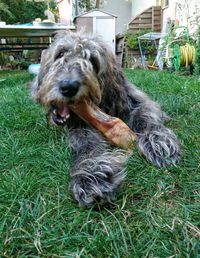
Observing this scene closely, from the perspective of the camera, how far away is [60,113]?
288cm

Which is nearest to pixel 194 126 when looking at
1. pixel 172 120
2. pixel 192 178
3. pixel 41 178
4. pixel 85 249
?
pixel 172 120

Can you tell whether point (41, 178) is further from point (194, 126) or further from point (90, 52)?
point (194, 126)

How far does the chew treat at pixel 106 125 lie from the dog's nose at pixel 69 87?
0.14m

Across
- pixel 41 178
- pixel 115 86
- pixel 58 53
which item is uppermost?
pixel 58 53

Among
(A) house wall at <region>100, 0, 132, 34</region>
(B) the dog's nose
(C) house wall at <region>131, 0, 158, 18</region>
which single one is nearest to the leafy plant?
(C) house wall at <region>131, 0, 158, 18</region>

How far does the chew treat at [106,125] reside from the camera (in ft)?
8.83

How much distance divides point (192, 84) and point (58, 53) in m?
3.14

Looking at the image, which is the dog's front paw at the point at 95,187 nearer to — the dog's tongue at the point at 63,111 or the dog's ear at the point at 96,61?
the dog's tongue at the point at 63,111

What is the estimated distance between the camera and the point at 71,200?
2.00 m

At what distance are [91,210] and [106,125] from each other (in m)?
1.00

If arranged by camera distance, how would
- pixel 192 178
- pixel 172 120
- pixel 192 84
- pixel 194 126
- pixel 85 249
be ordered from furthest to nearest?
pixel 192 84, pixel 172 120, pixel 194 126, pixel 192 178, pixel 85 249

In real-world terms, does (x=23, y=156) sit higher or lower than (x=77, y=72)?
lower

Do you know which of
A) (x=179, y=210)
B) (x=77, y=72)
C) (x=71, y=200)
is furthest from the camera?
(x=77, y=72)

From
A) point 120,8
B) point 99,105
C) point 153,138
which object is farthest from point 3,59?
point 153,138
